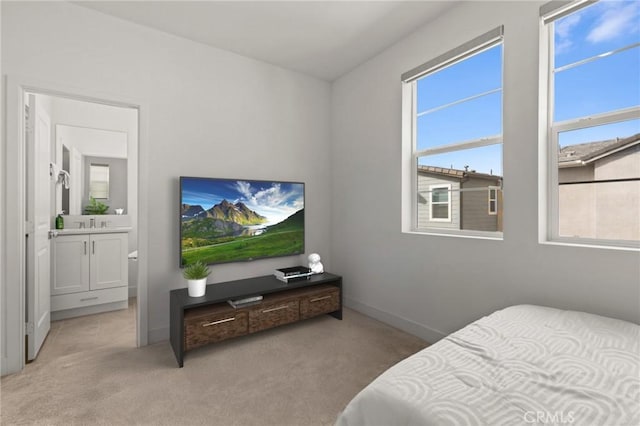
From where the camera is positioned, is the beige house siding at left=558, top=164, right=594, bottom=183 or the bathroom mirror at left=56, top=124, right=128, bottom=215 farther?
the bathroom mirror at left=56, top=124, right=128, bottom=215

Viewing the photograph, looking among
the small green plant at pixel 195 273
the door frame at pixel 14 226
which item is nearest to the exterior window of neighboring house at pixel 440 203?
the small green plant at pixel 195 273

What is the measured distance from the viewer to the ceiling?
235cm

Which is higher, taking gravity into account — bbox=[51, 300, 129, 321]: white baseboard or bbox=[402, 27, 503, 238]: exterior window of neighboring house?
bbox=[402, 27, 503, 238]: exterior window of neighboring house

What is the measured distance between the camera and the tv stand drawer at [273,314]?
101 inches

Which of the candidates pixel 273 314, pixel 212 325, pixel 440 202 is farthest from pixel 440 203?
pixel 212 325

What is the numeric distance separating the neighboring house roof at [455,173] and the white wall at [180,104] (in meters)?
1.32

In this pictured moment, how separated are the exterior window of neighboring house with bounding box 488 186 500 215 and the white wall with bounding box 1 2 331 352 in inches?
74.2

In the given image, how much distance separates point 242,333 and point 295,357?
511mm

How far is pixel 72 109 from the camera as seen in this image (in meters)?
3.51

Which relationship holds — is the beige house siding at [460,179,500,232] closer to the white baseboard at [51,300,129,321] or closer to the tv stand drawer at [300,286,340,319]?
the tv stand drawer at [300,286,340,319]

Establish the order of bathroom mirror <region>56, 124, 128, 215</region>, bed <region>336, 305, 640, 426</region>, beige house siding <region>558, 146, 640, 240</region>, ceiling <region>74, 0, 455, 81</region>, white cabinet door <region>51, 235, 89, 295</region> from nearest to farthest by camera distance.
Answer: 1. bed <region>336, 305, 640, 426</region>
2. beige house siding <region>558, 146, 640, 240</region>
3. ceiling <region>74, 0, 455, 81</region>
4. white cabinet door <region>51, 235, 89, 295</region>
5. bathroom mirror <region>56, 124, 128, 215</region>

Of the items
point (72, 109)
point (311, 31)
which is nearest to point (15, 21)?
point (72, 109)

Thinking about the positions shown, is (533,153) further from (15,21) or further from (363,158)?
(15,21)

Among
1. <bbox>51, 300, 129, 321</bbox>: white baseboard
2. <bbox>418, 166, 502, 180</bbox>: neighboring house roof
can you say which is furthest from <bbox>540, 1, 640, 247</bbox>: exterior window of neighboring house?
<bbox>51, 300, 129, 321</bbox>: white baseboard
